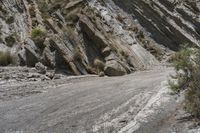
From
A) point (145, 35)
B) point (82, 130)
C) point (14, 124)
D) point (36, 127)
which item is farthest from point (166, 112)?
point (145, 35)

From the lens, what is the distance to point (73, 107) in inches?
538

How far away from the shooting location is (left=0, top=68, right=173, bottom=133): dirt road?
1170cm

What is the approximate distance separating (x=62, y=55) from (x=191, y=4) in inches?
616

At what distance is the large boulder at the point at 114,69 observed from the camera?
2427 centimetres

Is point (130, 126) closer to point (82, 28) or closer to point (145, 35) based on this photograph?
point (82, 28)

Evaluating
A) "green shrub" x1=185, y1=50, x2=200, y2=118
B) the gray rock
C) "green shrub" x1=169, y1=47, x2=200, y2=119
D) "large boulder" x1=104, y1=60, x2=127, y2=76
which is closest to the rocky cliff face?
"large boulder" x1=104, y1=60, x2=127, y2=76

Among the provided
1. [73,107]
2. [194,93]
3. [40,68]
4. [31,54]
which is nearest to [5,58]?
[31,54]

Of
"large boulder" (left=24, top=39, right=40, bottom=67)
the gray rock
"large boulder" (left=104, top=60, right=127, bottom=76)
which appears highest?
"large boulder" (left=24, top=39, right=40, bottom=67)

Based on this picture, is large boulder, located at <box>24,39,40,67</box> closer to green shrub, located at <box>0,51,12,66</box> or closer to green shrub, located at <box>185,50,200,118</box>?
green shrub, located at <box>0,51,12,66</box>

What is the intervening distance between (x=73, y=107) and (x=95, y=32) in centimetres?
1415

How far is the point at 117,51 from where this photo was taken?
2667cm

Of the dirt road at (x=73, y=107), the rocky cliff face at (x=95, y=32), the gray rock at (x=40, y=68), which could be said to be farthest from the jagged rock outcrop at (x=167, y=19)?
the dirt road at (x=73, y=107)

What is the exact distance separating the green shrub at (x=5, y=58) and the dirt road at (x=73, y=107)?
6.14 metres

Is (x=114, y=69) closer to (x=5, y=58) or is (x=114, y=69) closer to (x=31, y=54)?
(x=31, y=54)
